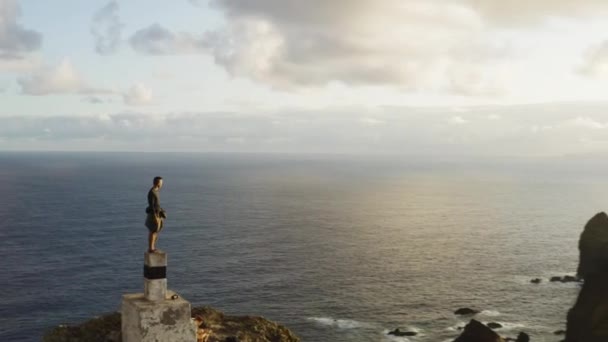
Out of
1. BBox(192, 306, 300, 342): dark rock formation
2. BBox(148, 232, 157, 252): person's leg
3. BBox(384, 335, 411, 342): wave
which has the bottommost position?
BBox(384, 335, 411, 342): wave

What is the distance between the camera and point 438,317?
245 ft

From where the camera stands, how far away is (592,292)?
65.5m

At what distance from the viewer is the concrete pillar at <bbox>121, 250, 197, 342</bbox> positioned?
23.9 meters

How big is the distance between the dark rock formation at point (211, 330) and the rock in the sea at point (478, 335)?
28973 mm

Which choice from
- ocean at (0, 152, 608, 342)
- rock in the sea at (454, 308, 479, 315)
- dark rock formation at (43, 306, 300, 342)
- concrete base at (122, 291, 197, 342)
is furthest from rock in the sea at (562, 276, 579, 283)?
concrete base at (122, 291, 197, 342)

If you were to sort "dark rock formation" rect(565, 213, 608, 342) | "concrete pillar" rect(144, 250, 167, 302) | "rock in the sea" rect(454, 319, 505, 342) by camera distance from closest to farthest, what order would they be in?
"concrete pillar" rect(144, 250, 167, 302)
"dark rock formation" rect(565, 213, 608, 342)
"rock in the sea" rect(454, 319, 505, 342)

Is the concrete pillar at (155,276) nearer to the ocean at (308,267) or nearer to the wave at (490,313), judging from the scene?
the ocean at (308,267)

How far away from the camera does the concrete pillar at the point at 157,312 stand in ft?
78.4

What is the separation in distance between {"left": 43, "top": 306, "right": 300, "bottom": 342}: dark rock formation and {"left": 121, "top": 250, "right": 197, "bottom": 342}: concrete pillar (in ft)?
16.3

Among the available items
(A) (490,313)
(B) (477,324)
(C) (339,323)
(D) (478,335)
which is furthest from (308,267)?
(D) (478,335)

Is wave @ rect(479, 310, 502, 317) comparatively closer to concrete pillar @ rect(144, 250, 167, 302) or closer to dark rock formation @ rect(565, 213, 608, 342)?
dark rock formation @ rect(565, 213, 608, 342)

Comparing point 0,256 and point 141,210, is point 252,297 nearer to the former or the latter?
point 0,256

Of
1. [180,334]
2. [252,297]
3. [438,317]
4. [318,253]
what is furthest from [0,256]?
[180,334]

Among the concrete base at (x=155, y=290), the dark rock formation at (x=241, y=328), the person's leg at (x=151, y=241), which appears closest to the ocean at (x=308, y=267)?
the dark rock formation at (x=241, y=328)
